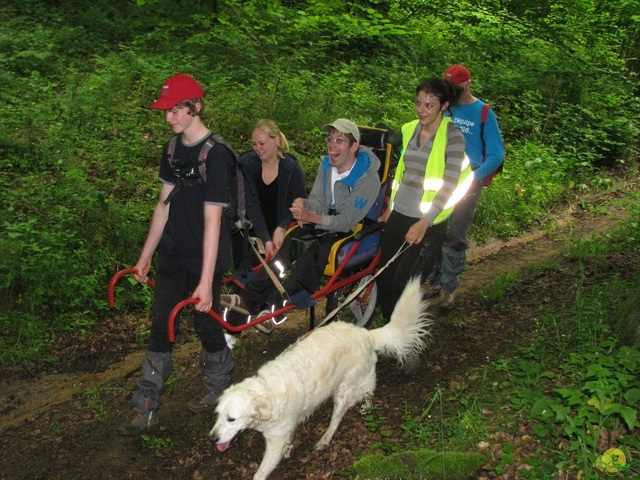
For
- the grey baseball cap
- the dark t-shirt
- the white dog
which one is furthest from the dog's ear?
the grey baseball cap

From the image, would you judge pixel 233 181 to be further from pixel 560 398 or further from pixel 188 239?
pixel 560 398

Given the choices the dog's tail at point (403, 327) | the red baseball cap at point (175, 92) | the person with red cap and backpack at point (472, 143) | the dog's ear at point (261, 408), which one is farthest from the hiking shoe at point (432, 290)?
the red baseball cap at point (175, 92)

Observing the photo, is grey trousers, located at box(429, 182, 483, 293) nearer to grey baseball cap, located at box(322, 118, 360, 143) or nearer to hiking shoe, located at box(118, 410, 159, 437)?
grey baseball cap, located at box(322, 118, 360, 143)

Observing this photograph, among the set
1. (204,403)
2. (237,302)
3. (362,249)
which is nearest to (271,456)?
(204,403)

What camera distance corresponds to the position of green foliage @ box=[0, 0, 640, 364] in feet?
21.3

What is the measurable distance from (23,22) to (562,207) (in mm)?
10809

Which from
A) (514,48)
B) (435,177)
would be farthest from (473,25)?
(435,177)

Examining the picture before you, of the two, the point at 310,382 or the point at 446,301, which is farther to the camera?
the point at 446,301

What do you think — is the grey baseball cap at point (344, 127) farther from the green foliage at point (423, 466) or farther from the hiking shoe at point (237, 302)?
the green foliage at point (423, 466)

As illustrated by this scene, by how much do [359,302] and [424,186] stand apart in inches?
70.3

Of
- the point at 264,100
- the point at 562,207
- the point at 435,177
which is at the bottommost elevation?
the point at 562,207

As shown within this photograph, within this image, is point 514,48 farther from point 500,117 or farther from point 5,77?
point 5,77

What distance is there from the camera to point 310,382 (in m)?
3.80

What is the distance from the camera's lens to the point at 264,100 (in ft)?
31.9
